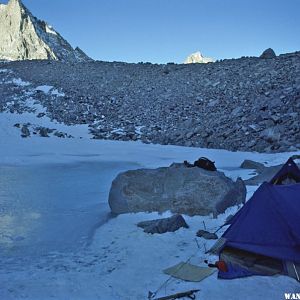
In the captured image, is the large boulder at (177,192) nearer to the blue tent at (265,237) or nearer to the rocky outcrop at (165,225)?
the rocky outcrop at (165,225)

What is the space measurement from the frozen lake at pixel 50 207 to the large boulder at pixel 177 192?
0.74 meters

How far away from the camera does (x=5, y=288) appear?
18.4 feet

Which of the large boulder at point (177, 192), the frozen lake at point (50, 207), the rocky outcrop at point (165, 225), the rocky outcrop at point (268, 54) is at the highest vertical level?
the rocky outcrop at point (268, 54)

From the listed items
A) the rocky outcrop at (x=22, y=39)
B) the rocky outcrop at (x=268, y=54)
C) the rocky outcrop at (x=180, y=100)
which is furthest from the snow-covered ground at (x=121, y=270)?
the rocky outcrop at (x=22, y=39)

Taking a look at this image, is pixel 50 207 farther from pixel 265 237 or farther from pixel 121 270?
pixel 265 237

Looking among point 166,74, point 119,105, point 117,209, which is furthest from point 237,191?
point 166,74

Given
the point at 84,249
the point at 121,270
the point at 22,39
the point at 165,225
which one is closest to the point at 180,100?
the point at 165,225

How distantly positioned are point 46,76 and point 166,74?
Answer: 1242 centimetres

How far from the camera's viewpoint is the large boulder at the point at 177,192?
31.3ft

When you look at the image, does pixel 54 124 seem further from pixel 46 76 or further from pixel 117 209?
pixel 117 209

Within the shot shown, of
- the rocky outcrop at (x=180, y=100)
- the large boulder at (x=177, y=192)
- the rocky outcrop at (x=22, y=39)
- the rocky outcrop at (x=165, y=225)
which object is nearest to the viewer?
the rocky outcrop at (x=165, y=225)

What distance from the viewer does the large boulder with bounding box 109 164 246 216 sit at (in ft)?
31.3

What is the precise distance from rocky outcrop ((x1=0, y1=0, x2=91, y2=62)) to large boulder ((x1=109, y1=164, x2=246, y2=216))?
363 ft

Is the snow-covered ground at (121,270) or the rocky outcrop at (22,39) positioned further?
the rocky outcrop at (22,39)
